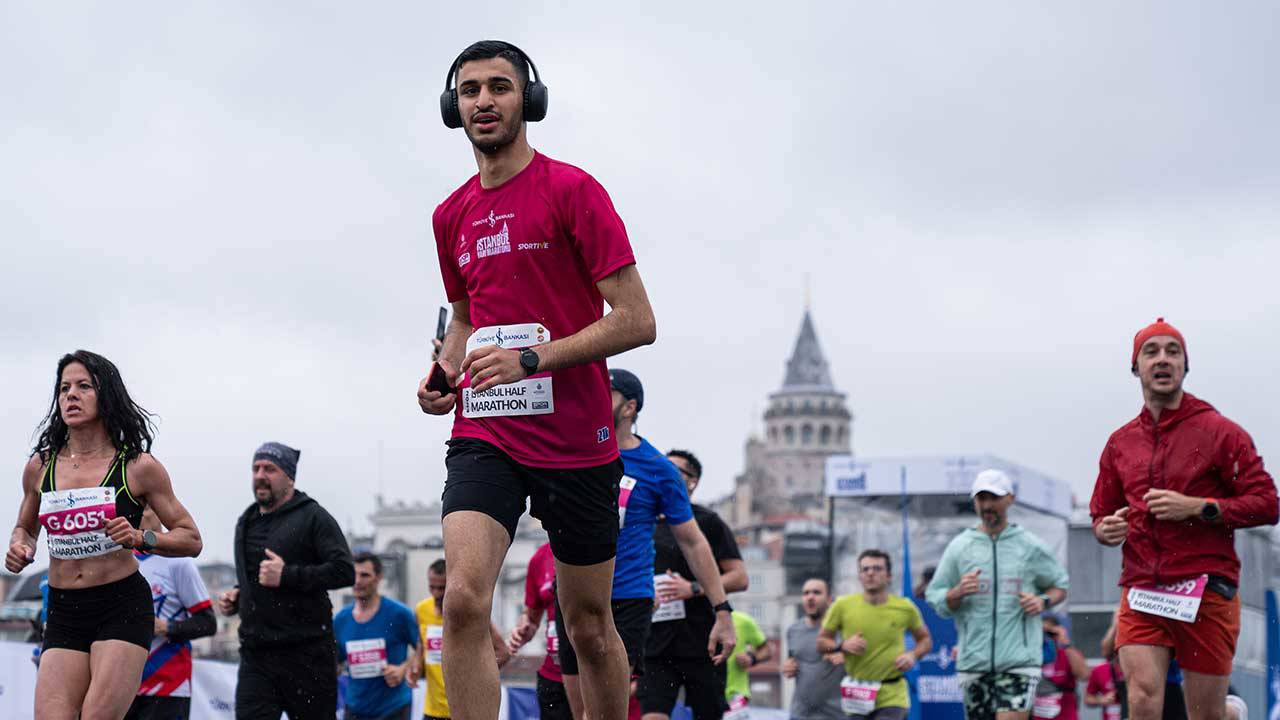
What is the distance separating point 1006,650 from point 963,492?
800 inches

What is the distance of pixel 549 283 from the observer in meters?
5.89

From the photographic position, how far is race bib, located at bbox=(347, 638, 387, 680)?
13711mm

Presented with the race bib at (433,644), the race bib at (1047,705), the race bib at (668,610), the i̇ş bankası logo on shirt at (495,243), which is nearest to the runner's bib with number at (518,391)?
the i̇ş bankası logo on shirt at (495,243)

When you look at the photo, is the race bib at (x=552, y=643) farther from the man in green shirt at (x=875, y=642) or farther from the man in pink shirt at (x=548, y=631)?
the man in green shirt at (x=875, y=642)

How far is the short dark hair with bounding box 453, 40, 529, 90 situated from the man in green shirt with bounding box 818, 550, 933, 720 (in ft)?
28.6

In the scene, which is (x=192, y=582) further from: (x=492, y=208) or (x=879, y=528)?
(x=879, y=528)

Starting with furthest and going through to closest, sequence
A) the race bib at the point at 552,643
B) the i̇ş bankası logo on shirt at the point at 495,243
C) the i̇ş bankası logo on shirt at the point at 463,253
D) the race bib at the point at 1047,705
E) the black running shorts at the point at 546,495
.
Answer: the race bib at the point at 1047,705
the race bib at the point at 552,643
the i̇ş bankası logo on shirt at the point at 463,253
the i̇ş bankası logo on shirt at the point at 495,243
the black running shorts at the point at 546,495

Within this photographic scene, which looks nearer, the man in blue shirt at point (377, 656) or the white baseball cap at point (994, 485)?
the white baseball cap at point (994, 485)

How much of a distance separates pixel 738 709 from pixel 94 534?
7.85 metres

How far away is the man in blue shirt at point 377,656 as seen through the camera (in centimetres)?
1366

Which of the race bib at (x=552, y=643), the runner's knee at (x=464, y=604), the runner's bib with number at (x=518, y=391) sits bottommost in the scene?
the race bib at (x=552, y=643)

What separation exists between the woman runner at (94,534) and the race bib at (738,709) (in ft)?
23.1

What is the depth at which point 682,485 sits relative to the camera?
955cm

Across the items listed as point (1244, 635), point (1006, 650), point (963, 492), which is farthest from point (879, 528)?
point (1006, 650)
